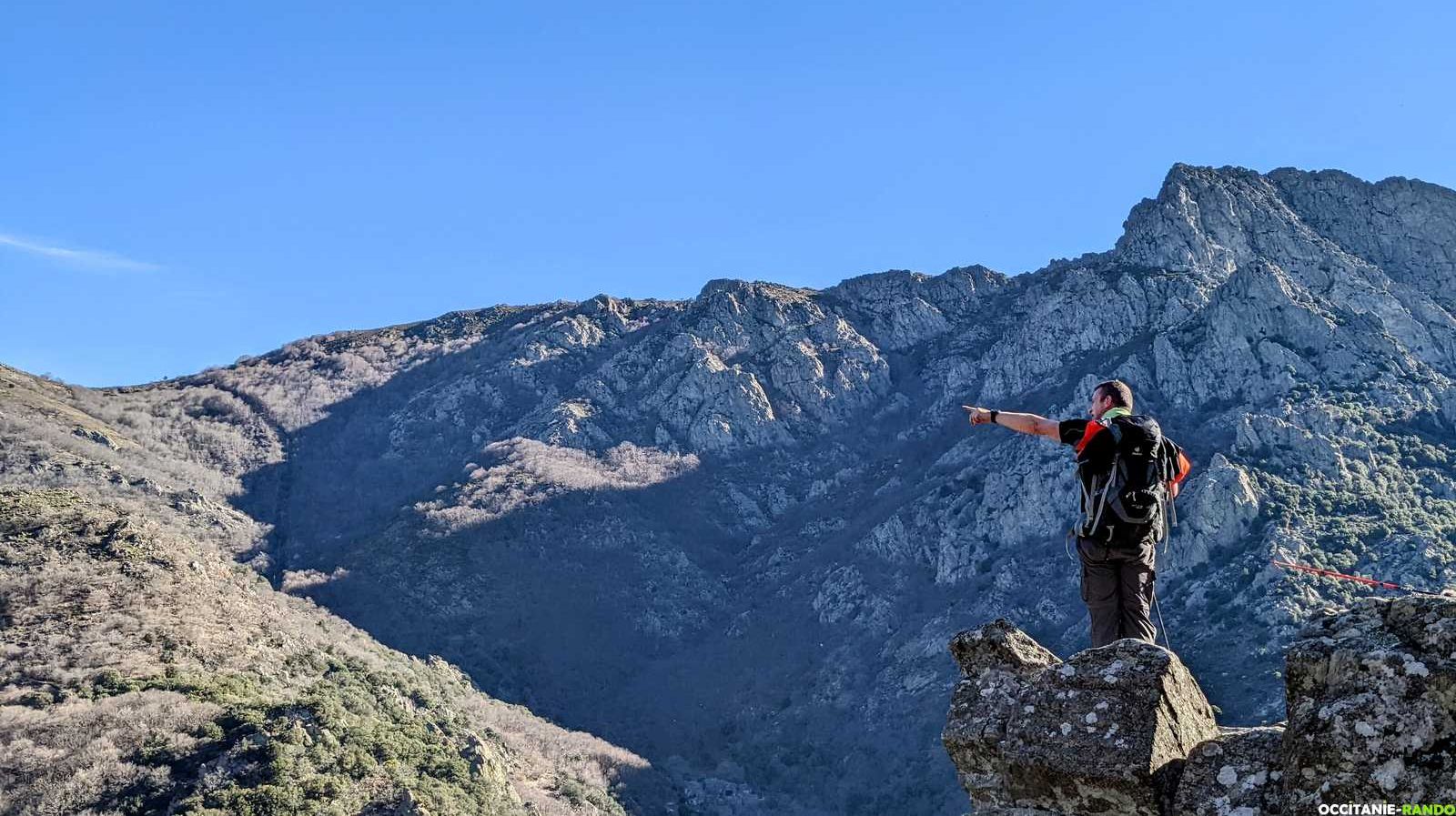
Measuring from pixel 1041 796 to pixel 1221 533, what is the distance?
7183cm

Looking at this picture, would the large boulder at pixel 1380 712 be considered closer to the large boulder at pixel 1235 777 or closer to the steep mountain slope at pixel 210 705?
the large boulder at pixel 1235 777

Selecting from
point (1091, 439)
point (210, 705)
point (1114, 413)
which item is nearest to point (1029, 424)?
point (1091, 439)

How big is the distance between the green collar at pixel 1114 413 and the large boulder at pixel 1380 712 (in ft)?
8.06

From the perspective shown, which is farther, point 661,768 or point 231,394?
Answer: point 231,394

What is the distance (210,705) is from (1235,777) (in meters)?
40.3

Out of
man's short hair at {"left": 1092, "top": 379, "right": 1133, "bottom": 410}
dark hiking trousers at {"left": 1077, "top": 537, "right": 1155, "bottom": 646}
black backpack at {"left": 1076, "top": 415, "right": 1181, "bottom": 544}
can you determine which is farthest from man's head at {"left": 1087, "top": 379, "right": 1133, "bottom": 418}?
dark hiking trousers at {"left": 1077, "top": 537, "right": 1155, "bottom": 646}

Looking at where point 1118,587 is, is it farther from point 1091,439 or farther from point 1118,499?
point 1091,439

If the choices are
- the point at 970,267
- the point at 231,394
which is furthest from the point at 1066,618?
the point at 231,394

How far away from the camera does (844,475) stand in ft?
402

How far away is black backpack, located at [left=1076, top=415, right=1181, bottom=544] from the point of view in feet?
24.9

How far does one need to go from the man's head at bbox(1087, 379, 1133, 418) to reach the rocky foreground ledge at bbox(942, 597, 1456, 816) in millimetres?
1871

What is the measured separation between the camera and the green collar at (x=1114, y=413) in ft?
25.5

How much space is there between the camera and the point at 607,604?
98438 millimetres

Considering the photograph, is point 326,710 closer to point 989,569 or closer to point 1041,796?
point 1041,796
